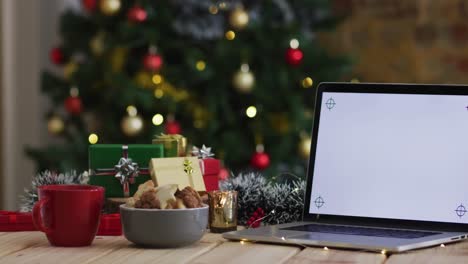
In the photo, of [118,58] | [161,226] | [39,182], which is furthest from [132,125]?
[161,226]

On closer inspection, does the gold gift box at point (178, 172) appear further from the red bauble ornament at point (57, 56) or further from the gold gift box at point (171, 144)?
the red bauble ornament at point (57, 56)

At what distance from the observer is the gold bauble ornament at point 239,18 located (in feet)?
10.7

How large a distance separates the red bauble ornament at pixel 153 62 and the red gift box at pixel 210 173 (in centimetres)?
173

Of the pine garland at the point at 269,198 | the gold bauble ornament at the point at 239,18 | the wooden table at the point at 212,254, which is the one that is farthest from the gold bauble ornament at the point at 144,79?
the wooden table at the point at 212,254

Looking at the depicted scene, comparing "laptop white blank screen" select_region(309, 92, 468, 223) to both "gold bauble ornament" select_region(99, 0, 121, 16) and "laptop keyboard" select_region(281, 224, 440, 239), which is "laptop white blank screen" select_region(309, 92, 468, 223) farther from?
"gold bauble ornament" select_region(99, 0, 121, 16)

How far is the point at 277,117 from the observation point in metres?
3.35

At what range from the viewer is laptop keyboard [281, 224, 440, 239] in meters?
1.32

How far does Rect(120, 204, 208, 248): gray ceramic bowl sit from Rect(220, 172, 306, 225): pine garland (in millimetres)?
250

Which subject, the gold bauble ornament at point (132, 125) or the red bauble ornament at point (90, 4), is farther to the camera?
the red bauble ornament at point (90, 4)

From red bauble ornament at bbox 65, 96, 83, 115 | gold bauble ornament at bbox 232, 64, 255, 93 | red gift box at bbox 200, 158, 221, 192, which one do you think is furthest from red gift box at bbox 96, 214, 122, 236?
red bauble ornament at bbox 65, 96, 83, 115

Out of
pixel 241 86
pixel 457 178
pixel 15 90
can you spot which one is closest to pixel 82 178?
pixel 457 178

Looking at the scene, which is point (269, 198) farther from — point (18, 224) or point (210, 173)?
point (18, 224)

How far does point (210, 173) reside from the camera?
1.57m

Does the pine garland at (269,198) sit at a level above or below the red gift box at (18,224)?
above
